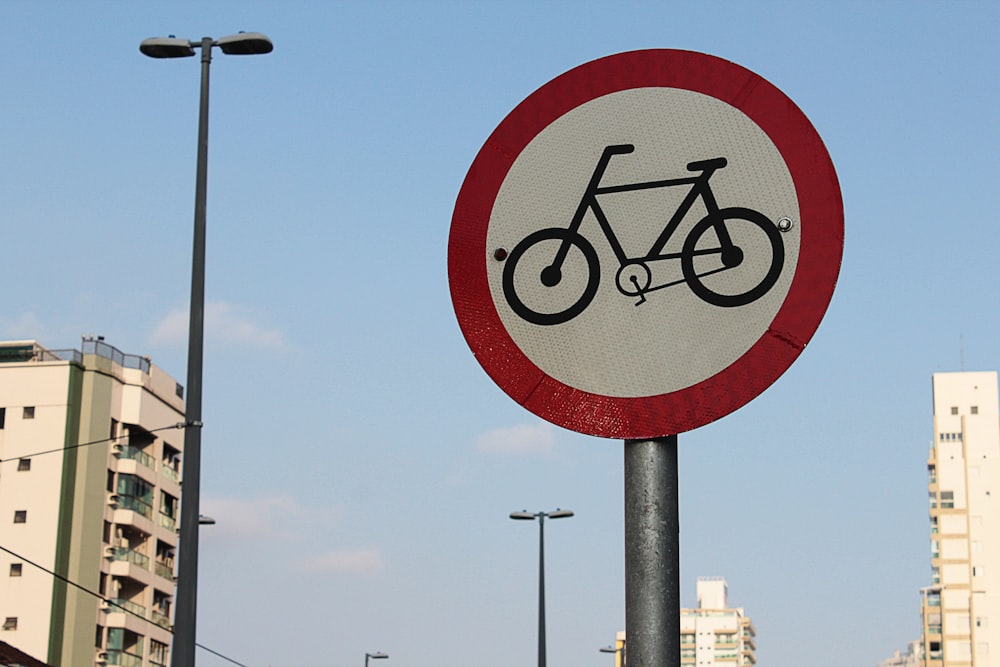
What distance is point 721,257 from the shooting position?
3338mm

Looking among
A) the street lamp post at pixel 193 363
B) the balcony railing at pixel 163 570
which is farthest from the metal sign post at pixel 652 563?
the balcony railing at pixel 163 570

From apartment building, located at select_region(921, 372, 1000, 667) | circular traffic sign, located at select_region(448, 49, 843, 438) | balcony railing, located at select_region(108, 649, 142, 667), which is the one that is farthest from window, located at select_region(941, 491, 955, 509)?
circular traffic sign, located at select_region(448, 49, 843, 438)

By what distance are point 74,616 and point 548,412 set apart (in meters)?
68.8

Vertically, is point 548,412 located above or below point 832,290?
below

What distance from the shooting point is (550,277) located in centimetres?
344

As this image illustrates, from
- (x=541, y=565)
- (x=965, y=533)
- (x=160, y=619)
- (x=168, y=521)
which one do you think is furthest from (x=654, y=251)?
(x=965, y=533)

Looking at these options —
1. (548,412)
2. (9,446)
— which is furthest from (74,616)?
(548,412)

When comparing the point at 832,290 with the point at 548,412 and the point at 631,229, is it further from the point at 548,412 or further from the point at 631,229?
the point at 548,412

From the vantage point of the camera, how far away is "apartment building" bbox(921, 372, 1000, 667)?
108125 mm

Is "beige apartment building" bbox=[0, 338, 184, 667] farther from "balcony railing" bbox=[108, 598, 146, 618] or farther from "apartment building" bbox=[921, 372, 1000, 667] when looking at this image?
"apartment building" bbox=[921, 372, 1000, 667]

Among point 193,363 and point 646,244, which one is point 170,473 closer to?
point 193,363

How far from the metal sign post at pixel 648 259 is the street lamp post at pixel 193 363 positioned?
13.3m

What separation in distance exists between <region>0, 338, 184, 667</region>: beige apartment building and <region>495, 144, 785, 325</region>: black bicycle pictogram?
213 feet

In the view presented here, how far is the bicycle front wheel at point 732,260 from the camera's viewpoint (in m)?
3.33
